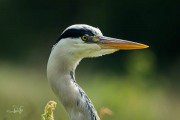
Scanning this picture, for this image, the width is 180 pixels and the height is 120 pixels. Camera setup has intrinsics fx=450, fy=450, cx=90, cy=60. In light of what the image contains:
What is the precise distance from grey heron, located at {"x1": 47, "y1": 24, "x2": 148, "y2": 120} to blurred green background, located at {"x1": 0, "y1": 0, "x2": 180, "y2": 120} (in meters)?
3.31

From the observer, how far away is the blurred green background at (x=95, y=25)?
8113mm

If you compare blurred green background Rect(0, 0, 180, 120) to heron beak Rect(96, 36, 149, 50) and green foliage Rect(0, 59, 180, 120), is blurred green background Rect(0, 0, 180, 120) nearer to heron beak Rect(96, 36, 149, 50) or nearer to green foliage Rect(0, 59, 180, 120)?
green foliage Rect(0, 59, 180, 120)

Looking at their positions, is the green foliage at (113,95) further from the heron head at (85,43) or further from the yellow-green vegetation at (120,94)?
the heron head at (85,43)

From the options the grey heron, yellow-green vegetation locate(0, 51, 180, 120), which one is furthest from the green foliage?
the grey heron

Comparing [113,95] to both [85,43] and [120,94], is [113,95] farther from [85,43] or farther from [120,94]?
[85,43]

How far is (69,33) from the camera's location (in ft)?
11.4

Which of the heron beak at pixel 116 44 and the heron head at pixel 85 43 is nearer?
the heron head at pixel 85 43

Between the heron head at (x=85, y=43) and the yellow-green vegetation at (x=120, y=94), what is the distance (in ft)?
3.40

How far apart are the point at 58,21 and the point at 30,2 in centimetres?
93

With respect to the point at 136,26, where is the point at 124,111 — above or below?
below

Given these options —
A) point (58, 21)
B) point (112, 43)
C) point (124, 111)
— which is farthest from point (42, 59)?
point (112, 43)

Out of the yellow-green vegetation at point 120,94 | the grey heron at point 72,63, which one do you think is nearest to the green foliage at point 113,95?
the yellow-green vegetation at point 120,94

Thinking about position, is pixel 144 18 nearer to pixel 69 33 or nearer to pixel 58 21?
pixel 58 21

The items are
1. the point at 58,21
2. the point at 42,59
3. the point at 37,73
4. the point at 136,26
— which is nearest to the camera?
the point at 37,73
